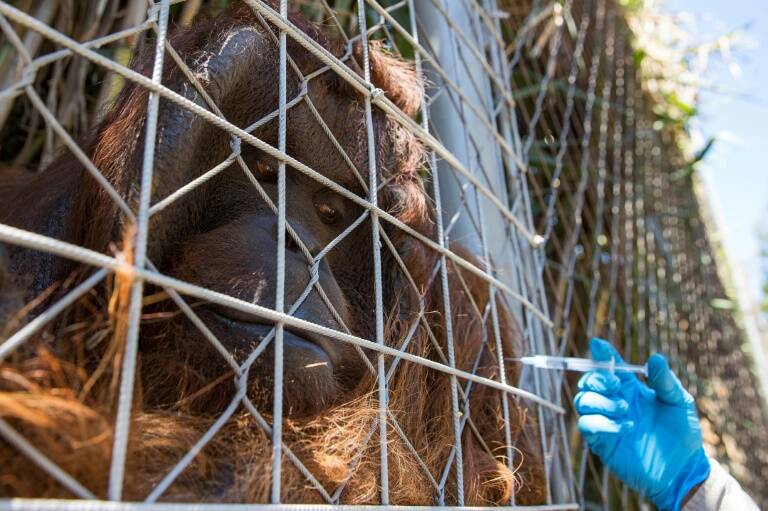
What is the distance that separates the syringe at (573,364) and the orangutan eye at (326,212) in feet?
1.45

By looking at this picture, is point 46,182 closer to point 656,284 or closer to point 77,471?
point 77,471

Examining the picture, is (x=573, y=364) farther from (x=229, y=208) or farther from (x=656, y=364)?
(x=229, y=208)

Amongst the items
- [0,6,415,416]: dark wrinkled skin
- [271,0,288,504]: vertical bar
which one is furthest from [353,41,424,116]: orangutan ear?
[271,0,288,504]: vertical bar

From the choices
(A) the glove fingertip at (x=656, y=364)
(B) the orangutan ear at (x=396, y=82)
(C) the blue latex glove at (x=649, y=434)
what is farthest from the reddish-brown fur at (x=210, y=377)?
(A) the glove fingertip at (x=656, y=364)

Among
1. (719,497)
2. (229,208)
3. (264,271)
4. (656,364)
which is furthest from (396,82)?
(719,497)

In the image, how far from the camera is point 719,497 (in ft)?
4.41

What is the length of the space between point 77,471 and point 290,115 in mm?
676

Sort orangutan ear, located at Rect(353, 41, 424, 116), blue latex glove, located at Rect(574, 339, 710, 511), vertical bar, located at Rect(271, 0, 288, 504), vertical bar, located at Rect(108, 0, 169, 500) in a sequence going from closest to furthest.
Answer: vertical bar, located at Rect(108, 0, 169, 500)
vertical bar, located at Rect(271, 0, 288, 504)
orangutan ear, located at Rect(353, 41, 424, 116)
blue latex glove, located at Rect(574, 339, 710, 511)

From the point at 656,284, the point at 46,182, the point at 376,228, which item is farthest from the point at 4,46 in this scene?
the point at 656,284

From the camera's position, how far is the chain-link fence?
54 centimetres

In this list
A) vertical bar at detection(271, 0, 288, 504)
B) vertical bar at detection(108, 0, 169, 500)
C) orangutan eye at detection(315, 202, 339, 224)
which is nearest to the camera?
vertical bar at detection(108, 0, 169, 500)

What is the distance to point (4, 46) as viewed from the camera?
157 cm

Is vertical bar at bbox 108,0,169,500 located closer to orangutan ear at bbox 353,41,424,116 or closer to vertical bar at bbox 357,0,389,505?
vertical bar at bbox 357,0,389,505

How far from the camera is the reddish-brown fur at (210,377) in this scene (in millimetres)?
519
